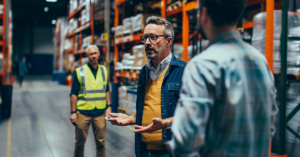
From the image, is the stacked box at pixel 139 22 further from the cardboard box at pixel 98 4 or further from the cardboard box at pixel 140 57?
the cardboard box at pixel 98 4

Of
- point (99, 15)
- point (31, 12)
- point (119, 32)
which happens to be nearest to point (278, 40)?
point (119, 32)

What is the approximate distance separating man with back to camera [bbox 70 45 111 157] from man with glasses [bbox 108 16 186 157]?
161 centimetres

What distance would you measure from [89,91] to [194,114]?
291 cm

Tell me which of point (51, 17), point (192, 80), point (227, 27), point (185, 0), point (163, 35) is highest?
point (51, 17)

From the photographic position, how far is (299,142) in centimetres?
382

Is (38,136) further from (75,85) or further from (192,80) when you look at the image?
(192,80)

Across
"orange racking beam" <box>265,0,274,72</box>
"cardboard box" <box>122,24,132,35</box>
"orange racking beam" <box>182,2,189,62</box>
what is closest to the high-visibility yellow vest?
"orange racking beam" <box>182,2,189,62</box>

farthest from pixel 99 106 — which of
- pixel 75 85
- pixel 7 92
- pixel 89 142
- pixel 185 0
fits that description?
pixel 7 92

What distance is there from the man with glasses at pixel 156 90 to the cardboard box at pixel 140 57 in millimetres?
4073

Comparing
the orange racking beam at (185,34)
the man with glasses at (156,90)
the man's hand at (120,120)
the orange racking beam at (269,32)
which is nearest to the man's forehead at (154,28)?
the man with glasses at (156,90)

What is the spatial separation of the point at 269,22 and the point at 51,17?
28583mm

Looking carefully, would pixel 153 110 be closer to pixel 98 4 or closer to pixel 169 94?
pixel 169 94

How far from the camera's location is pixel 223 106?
928mm

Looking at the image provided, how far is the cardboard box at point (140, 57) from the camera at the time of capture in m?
6.12
